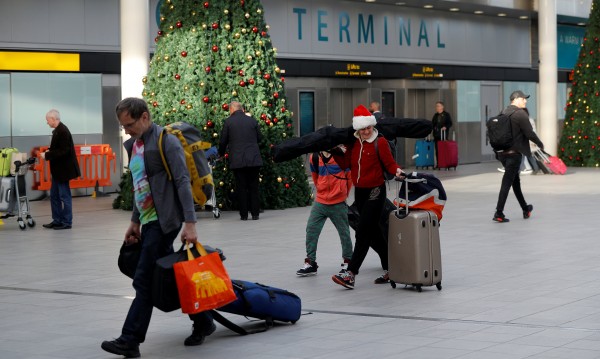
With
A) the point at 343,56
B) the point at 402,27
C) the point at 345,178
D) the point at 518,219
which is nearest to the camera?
the point at 345,178

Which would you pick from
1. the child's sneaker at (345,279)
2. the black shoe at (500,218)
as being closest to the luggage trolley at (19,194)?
the black shoe at (500,218)

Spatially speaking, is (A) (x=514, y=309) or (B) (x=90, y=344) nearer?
(B) (x=90, y=344)

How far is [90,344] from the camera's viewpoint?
8.12 metres

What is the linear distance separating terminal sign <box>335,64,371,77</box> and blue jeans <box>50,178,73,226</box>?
45.1 ft

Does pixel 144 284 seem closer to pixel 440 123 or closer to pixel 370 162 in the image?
pixel 370 162

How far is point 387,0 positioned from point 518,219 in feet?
49.9

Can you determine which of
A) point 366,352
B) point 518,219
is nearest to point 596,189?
point 518,219

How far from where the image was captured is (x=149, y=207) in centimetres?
781

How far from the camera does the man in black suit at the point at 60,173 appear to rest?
54.6ft

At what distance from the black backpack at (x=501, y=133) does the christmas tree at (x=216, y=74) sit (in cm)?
395

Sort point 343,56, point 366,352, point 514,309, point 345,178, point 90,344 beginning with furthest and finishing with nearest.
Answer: point 343,56, point 345,178, point 514,309, point 90,344, point 366,352

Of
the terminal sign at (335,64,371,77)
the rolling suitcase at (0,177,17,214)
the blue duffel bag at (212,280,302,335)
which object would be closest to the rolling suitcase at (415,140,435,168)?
the terminal sign at (335,64,371,77)

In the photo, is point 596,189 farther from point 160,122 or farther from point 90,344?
point 90,344

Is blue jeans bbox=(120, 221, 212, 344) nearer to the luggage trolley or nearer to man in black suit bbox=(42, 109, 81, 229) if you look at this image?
the luggage trolley
